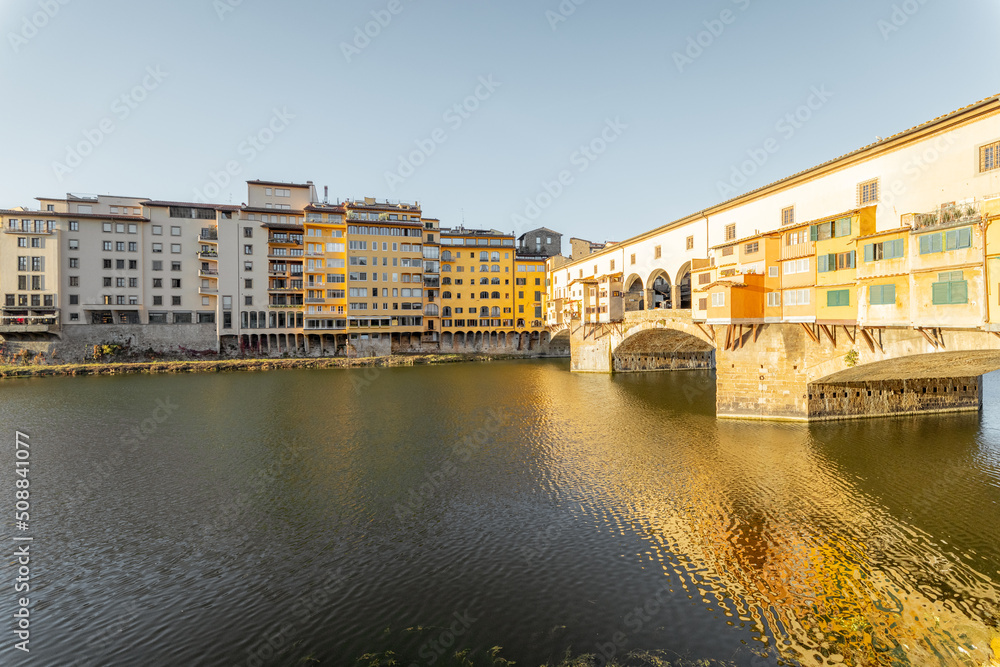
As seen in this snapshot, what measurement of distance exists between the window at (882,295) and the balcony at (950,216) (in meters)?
2.89

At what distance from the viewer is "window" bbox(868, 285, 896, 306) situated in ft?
67.7

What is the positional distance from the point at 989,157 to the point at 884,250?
4.67 meters

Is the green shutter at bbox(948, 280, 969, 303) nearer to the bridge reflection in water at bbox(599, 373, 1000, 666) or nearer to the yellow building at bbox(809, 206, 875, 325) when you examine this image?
the yellow building at bbox(809, 206, 875, 325)

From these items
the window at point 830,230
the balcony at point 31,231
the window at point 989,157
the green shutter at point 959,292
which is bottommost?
the green shutter at point 959,292

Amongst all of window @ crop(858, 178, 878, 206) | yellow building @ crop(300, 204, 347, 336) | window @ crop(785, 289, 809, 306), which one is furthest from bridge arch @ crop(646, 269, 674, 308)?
yellow building @ crop(300, 204, 347, 336)

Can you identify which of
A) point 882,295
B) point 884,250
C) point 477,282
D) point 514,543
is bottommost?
point 514,543

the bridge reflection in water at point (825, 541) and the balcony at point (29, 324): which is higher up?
the balcony at point (29, 324)

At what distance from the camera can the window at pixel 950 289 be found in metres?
17.7

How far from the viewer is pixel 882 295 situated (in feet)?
69.4

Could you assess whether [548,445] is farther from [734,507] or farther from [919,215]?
[919,215]

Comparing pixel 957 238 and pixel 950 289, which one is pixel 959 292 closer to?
pixel 950 289

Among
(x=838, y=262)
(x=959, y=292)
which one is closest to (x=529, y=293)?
(x=838, y=262)

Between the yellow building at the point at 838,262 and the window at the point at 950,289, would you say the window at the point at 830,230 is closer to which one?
the yellow building at the point at 838,262

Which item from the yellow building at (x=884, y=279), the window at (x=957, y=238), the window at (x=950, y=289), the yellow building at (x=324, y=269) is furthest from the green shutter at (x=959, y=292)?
the yellow building at (x=324, y=269)
